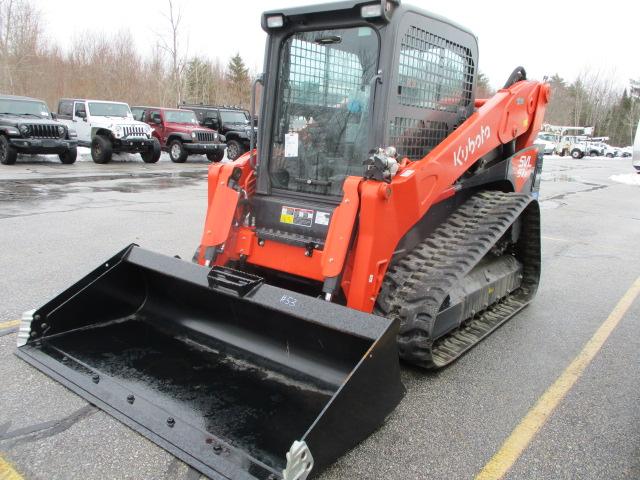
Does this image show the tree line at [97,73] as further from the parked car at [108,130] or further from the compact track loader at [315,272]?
the compact track loader at [315,272]

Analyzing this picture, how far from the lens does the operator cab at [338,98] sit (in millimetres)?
3664

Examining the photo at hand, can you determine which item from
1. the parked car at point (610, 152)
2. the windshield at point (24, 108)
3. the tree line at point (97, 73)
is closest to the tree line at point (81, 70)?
the tree line at point (97, 73)

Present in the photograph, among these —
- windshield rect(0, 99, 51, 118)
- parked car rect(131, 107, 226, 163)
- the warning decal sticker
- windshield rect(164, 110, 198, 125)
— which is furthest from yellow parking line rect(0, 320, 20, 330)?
windshield rect(164, 110, 198, 125)

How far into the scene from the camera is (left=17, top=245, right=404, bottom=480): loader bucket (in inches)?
102

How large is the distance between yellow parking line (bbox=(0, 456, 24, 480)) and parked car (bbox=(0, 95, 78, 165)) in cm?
1471

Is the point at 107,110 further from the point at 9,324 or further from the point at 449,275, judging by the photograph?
the point at 449,275

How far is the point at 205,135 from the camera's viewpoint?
768 inches

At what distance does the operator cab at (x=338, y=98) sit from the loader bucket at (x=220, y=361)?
0.73 metres

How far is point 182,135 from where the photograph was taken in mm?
19391

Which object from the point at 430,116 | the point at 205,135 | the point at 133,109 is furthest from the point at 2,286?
the point at 133,109

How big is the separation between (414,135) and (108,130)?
15836mm

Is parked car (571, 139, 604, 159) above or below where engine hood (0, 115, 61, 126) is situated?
above

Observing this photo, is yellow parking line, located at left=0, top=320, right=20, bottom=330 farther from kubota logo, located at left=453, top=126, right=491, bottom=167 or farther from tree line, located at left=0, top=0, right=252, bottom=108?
tree line, located at left=0, top=0, right=252, bottom=108

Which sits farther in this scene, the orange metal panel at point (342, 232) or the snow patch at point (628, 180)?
the snow patch at point (628, 180)
